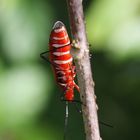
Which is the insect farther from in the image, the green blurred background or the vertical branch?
the green blurred background

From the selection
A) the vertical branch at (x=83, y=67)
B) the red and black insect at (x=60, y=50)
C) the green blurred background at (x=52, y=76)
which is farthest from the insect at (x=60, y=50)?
the green blurred background at (x=52, y=76)

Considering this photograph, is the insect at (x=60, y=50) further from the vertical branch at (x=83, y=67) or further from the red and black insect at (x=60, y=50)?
the vertical branch at (x=83, y=67)

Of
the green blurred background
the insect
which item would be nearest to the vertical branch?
the insect

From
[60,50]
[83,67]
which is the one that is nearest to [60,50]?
[60,50]

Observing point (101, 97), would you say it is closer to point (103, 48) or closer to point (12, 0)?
point (103, 48)

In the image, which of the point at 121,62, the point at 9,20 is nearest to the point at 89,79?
the point at 121,62

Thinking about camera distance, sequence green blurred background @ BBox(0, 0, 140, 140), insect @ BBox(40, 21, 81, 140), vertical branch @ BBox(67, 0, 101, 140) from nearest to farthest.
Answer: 1. vertical branch @ BBox(67, 0, 101, 140)
2. insect @ BBox(40, 21, 81, 140)
3. green blurred background @ BBox(0, 0, 140, 140)
